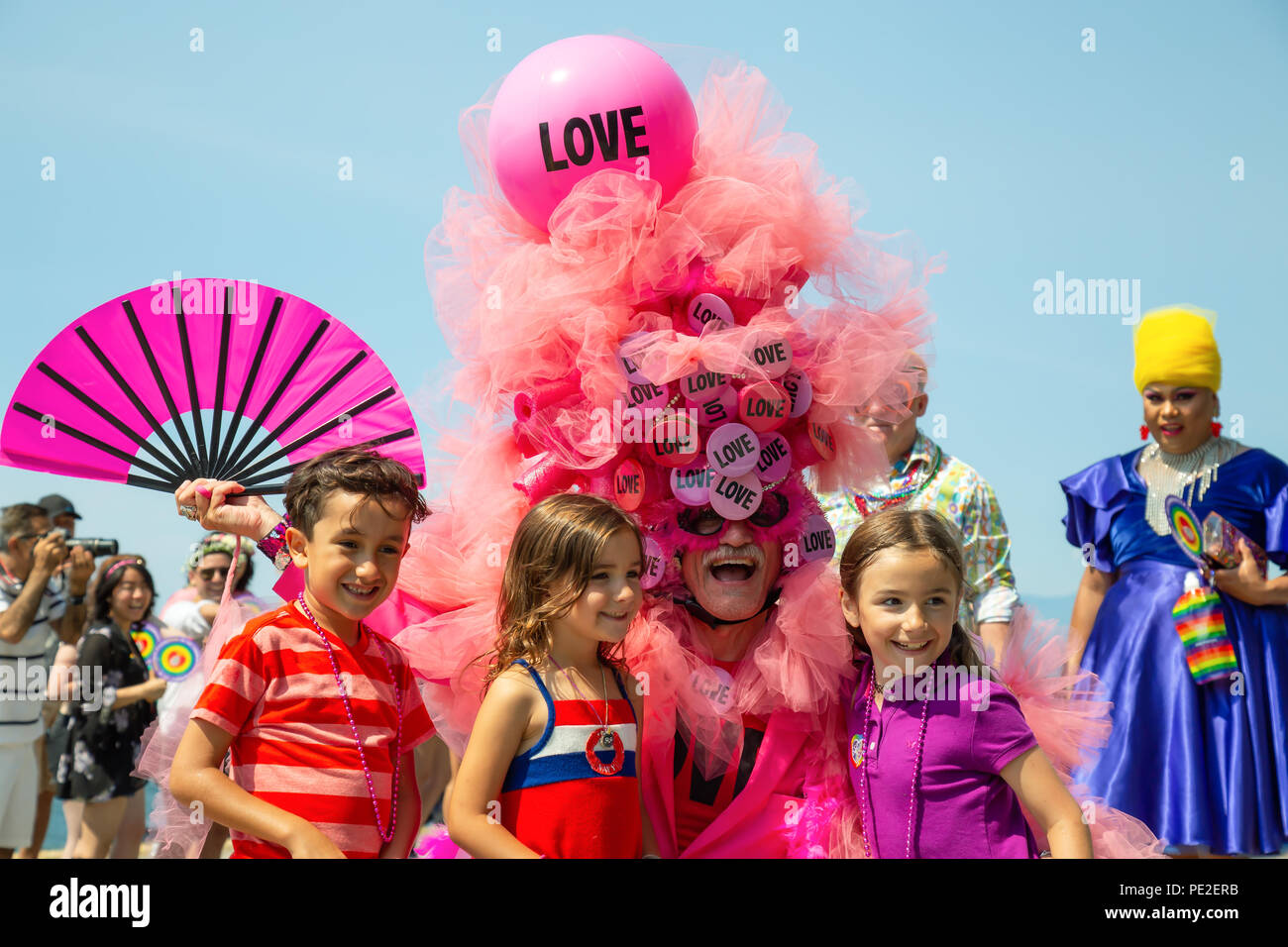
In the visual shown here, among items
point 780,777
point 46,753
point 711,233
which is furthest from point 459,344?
point 46,753

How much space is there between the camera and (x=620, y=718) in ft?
8.92

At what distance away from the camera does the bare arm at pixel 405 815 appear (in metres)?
2.75

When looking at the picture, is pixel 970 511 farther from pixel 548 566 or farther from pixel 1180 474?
pixel 548 566

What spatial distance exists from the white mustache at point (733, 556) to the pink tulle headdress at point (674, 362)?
0.05 metres

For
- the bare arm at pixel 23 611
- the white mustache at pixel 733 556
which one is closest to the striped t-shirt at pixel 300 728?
the white mustache at pixel 733 556

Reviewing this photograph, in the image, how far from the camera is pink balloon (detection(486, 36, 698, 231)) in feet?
10.0

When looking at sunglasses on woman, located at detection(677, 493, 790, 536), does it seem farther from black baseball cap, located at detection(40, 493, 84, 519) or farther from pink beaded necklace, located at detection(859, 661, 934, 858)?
black baseball cap, located at detection(40, 493, 84, 519)

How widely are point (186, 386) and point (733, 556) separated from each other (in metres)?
1.47

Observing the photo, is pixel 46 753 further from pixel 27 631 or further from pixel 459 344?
pixel 459 344

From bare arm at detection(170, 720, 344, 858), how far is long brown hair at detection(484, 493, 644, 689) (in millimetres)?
521

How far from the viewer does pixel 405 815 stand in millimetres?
2781

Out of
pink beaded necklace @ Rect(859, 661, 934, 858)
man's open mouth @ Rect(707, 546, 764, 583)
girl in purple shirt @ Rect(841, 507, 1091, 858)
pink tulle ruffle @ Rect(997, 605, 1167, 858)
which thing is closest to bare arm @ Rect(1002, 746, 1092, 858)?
girl in purple shirt @ Rect(841, 507, 1091, 858)

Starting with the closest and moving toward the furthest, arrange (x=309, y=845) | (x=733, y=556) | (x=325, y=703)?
(x=309, y=845) < (x=325, y=703) < (x=733, y=556)

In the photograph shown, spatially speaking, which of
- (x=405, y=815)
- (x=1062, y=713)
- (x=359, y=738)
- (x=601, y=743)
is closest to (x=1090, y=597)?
(x=1062, y=713)
